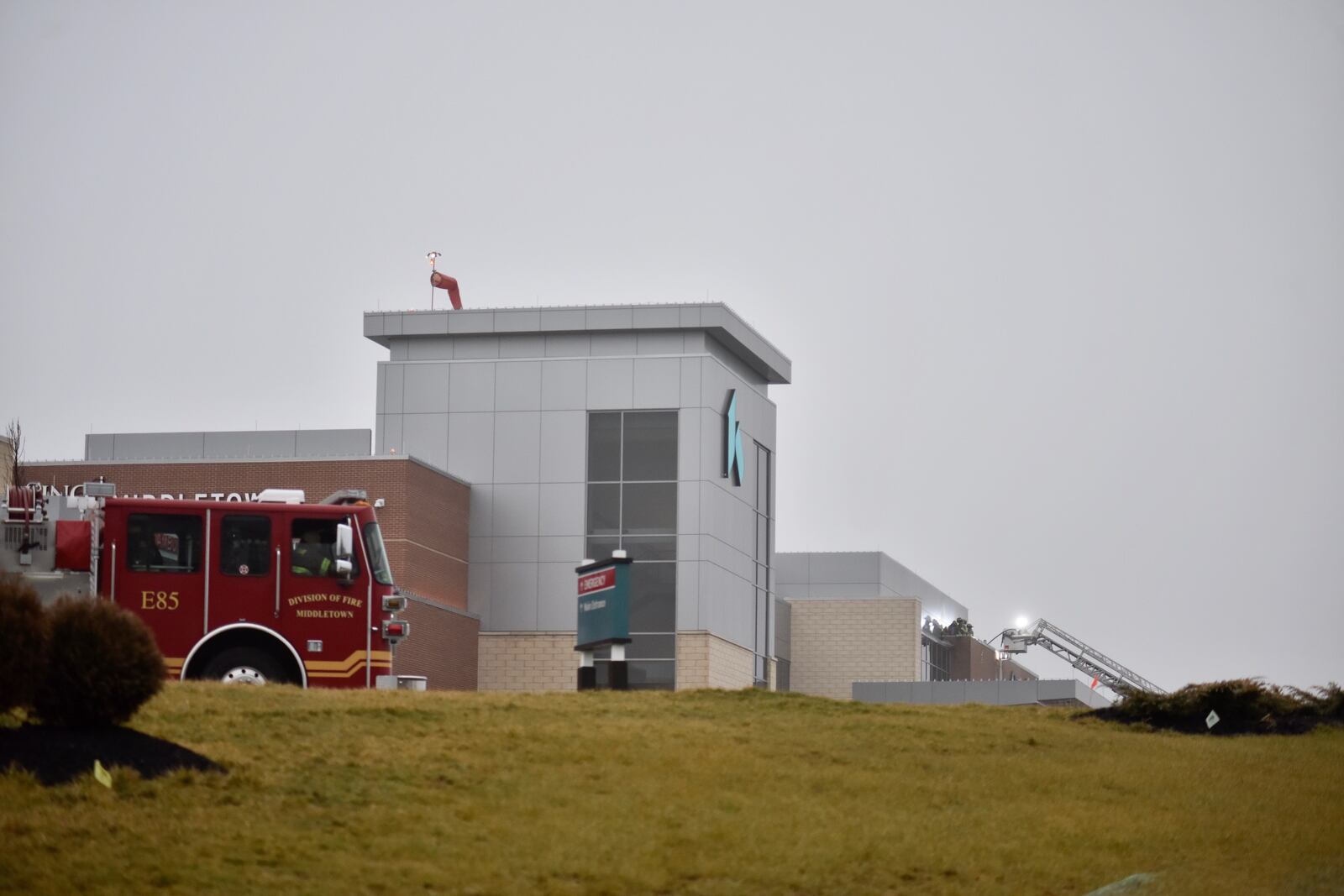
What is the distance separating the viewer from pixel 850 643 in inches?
2992

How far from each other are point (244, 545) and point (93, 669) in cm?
925

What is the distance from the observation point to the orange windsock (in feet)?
194

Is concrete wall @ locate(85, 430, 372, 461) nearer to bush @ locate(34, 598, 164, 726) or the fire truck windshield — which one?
the fire truck windshield

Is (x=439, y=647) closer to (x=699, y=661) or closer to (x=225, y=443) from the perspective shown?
(x=699, y=661)

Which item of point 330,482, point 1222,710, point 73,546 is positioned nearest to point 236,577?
point 73,546

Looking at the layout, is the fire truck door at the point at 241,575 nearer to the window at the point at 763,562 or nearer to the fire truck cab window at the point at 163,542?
the fire truck cab window at the point at 163,542

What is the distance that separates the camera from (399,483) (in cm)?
4984

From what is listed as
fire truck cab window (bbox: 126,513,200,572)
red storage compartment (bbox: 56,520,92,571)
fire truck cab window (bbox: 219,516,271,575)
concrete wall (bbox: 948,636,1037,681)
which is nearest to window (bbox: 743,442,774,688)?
concrete wall (bbox: 948,636,1037,681)

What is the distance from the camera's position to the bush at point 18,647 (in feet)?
54.1

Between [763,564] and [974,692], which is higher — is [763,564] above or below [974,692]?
above

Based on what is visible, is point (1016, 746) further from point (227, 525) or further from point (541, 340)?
point (541, 340)

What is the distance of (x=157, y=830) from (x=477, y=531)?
132ft

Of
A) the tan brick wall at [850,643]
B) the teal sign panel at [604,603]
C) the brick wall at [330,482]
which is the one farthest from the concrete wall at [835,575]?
the teal sign panel at [604,603]

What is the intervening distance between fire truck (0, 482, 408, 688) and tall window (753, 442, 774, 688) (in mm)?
34087
